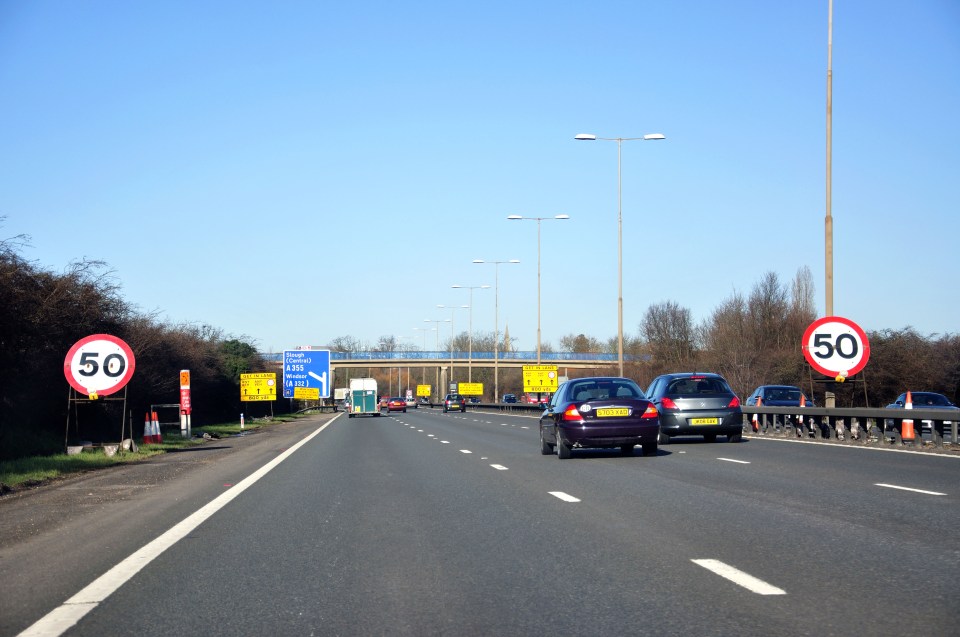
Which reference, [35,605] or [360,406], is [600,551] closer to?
[35,605]

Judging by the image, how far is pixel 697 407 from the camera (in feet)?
79.3

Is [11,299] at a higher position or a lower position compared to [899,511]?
higher

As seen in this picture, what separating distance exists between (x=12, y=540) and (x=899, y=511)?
8.62 m

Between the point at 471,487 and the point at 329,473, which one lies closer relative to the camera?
the point at 471,487

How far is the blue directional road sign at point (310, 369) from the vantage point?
69.8 m

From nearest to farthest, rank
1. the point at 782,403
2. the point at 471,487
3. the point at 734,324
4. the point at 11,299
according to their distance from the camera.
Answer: the point at 471,487 < the point at 11,299 < the point at 782,403 < the point at 734,324

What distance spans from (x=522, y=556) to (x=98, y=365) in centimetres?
1629

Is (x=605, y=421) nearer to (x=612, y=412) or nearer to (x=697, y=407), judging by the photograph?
(x=612, y=412)

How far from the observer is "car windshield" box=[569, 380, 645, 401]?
2019cm

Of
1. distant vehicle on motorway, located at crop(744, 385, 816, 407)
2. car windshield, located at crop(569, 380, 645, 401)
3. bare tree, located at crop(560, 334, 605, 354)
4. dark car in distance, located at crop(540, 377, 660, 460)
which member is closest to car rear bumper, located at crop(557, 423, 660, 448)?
dark car in distance, located at crop(540, 377, 660, 460)

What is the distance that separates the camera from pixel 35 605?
6.88m

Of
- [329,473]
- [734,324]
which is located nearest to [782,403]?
[329,473]

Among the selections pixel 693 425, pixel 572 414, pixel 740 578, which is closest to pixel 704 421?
pixel 693 425

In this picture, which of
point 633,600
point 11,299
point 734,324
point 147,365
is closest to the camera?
point 633,600
